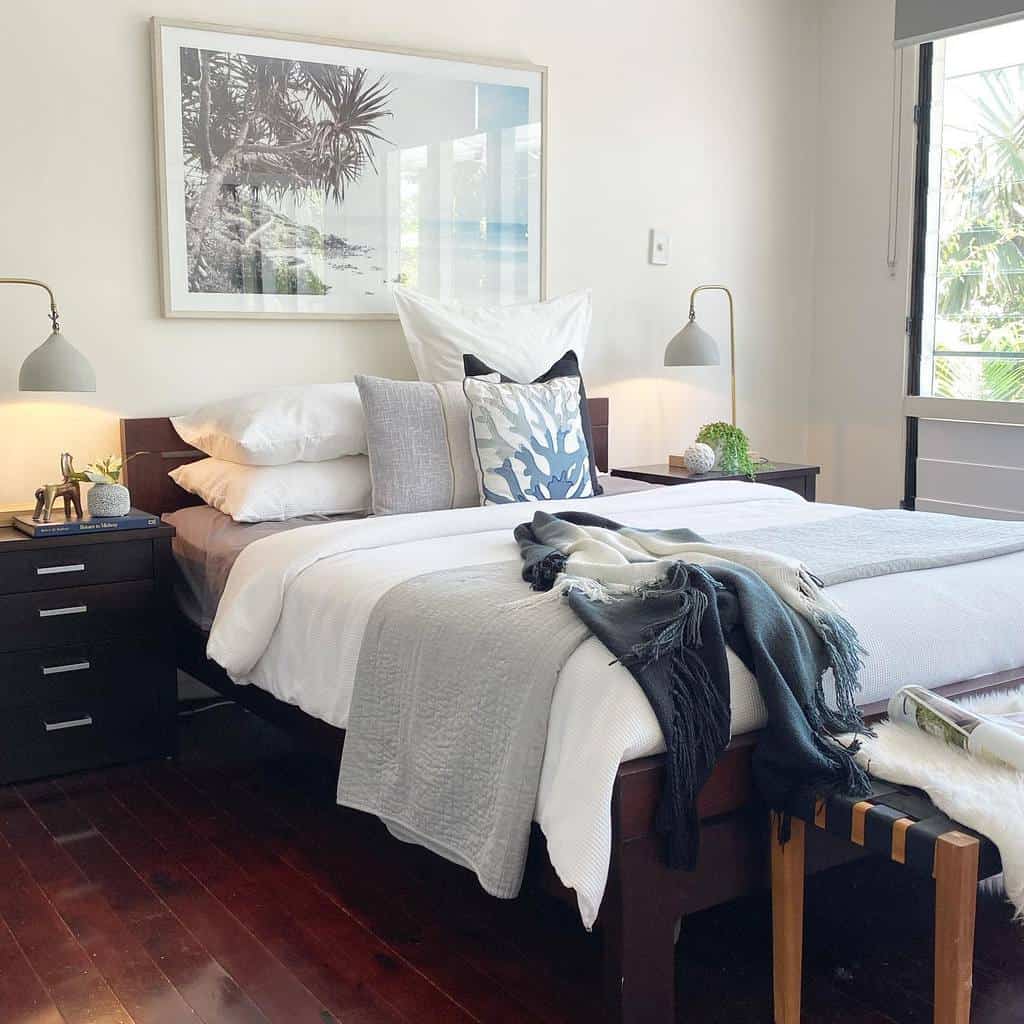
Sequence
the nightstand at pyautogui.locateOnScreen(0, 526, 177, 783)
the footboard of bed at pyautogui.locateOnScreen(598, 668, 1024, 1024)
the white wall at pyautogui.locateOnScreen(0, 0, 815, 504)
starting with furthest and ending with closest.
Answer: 1. the white wall at pyautogui.locateOnScreen(0, 0, 815, 504)
2. the nightstand at pyautogui.locateOnScreen(0, 526, 177, 783)
3. the footboard of bed at pyautogui.locateOnScreen(598, 668, 1024, 1024)

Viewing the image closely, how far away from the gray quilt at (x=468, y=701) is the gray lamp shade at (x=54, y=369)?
1.30m

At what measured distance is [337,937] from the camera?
2281 millimetres

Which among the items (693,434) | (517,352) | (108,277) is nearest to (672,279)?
(693,434)

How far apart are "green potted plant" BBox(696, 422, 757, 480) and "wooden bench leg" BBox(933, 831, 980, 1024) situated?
8.66ft

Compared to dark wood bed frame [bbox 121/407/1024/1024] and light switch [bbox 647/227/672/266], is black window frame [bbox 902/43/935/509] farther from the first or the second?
dark wood bed frame [bbox 121/407/1024/1024]

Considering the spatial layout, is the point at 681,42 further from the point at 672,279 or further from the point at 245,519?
the point at 245,519

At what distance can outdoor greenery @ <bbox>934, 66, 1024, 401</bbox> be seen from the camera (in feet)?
14.1

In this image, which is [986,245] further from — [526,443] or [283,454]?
[283,454]

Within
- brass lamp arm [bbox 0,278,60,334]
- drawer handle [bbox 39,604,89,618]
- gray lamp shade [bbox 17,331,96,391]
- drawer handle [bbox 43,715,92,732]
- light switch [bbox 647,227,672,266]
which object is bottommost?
drawer handle [bbox 43,715,92,732]

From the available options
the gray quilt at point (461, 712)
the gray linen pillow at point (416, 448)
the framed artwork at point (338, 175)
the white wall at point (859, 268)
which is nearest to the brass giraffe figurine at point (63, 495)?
the framed artwork at point (338, 175)

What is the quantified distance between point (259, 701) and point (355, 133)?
6.08 feet

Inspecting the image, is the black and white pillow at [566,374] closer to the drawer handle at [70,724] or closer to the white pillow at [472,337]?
the white pillow at [472,337]

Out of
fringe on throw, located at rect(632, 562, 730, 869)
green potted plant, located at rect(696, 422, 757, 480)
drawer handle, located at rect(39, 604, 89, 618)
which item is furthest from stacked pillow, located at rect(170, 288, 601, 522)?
fringe on throw, located at rect(632, 562, 730, 869)

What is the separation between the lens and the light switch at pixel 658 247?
458 centimetres
